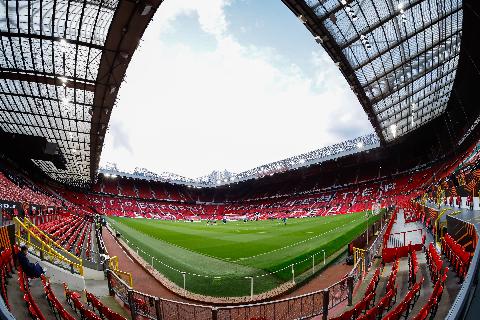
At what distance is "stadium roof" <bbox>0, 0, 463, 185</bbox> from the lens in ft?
44.3

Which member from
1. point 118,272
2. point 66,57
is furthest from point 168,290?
point 66,57

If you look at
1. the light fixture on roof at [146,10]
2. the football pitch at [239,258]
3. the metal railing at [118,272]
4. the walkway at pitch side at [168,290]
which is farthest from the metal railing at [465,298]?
the light fixture on roof at [146,10]

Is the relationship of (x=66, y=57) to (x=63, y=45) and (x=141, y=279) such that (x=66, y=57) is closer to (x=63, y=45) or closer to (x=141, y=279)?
(x=63, y=45)

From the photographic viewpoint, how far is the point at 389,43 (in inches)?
757

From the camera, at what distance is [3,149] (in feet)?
115

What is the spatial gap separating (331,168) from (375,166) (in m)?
6.69

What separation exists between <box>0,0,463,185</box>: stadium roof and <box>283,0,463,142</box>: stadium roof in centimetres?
6

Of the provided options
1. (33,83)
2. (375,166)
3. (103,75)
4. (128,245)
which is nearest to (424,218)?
(128,245)

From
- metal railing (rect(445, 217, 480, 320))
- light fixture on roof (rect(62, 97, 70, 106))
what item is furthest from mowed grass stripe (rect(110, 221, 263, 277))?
light fixture on roof (rect(62, 97, 70, 106))

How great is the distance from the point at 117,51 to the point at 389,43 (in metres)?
15.9

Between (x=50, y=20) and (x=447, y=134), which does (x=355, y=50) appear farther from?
(x=447, y=134)

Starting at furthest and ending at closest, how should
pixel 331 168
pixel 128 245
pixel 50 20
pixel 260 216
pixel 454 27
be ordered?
pixel 331 168, pixel 260 216, pixel 128 245, pixel 454 27, pixel 50 20

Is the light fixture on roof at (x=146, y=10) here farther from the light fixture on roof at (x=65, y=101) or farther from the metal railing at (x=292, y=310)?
the light fixture on roof at (x=65, y=101)

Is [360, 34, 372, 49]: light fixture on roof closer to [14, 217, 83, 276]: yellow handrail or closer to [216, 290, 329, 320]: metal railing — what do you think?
[216, 290, 329, 320]: metal railing
